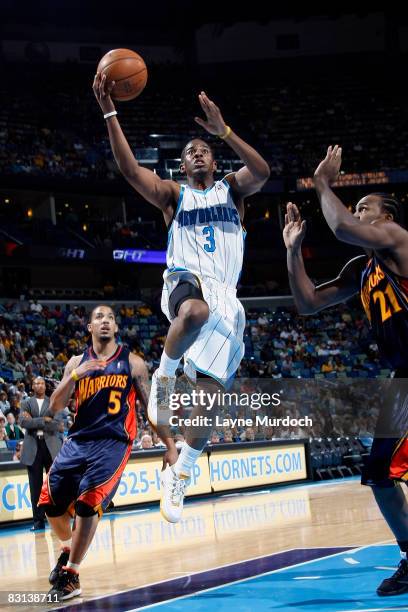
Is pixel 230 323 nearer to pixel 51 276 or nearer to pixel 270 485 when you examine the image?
pixel 270 485

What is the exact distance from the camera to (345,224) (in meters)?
4.88

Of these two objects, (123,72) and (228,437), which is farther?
(228,437)

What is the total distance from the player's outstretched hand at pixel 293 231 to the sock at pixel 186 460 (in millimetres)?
1735

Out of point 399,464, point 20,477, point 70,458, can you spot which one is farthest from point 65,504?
point 20,477

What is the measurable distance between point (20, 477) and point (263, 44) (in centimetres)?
3116

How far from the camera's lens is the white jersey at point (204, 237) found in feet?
20.6

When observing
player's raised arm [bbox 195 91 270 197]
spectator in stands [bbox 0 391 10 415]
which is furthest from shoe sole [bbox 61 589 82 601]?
spectator in stands [bbox 0 391 10 415]

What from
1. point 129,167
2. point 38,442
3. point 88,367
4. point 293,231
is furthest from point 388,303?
point 38,442

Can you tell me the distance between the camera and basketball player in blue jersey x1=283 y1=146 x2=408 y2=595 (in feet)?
16.4

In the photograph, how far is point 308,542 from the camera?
29.7 ft

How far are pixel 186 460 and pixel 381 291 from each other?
2.01 m

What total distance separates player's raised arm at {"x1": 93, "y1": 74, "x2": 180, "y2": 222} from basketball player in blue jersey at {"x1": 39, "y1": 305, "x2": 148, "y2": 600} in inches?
43.8

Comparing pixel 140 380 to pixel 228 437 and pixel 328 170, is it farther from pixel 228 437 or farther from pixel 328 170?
pixel 228 437

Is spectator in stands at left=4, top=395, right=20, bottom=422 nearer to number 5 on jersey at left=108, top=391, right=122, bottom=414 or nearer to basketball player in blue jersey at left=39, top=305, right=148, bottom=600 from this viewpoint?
basketball player in blue jersey at left=39, top=305, right=148, bottom=600
